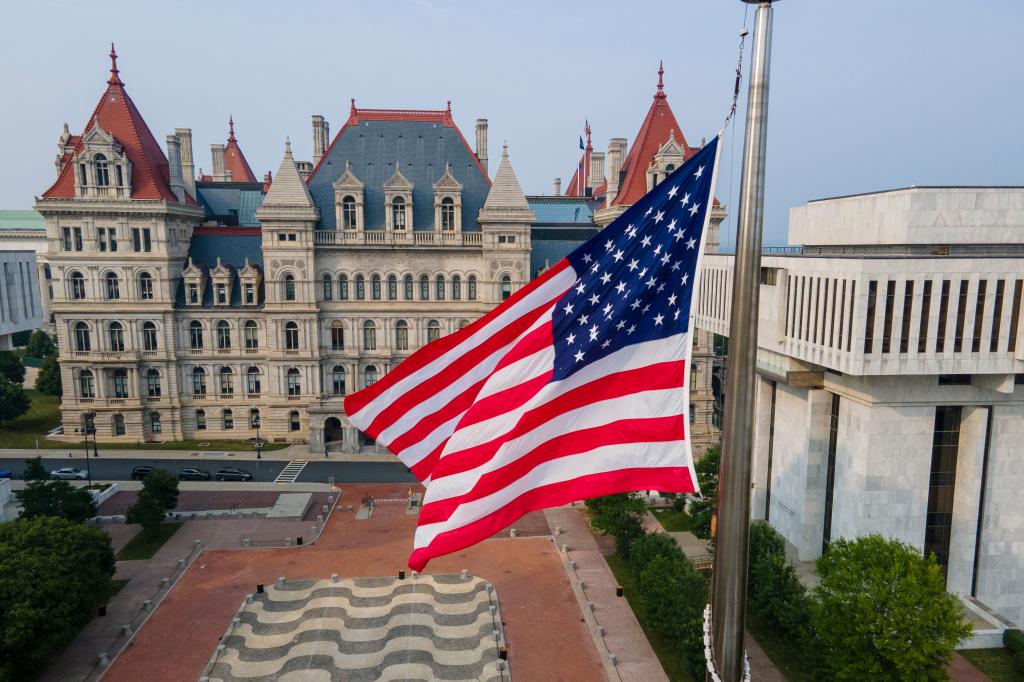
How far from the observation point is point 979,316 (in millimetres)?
33656

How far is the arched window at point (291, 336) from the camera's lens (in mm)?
67250

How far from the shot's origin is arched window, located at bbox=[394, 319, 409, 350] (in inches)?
2697

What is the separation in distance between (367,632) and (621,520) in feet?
54.5

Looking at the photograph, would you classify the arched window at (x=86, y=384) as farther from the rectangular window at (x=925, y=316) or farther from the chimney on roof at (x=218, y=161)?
the rectangular window at (x=925, y=316)

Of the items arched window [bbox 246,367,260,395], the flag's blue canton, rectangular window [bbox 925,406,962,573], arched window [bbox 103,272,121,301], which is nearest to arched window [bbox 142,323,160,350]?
arched window [bbox 103,272,121,301]

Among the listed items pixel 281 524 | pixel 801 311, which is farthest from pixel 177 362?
pixel 801 311

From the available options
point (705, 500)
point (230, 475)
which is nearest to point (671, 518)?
point (705, 500)

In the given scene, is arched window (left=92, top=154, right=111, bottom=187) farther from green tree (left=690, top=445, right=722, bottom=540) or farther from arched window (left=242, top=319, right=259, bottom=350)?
green tree (left=690, top=445, right=722, bottom=540)

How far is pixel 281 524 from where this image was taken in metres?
50.2

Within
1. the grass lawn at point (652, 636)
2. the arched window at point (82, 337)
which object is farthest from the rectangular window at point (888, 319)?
the arched window at point (82, 337)

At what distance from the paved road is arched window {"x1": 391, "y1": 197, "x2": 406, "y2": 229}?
22824 millimetres

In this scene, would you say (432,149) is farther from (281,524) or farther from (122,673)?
(122,673)

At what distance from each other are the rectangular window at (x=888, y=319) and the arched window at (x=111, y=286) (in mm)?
64698

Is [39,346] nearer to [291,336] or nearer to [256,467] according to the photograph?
[291,336]
